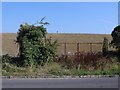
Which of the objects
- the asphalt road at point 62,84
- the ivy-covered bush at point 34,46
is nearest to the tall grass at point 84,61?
the ivy-covered bush at point 34,46

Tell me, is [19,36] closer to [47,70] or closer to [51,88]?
[47,70]

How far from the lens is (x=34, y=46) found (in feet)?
87.6

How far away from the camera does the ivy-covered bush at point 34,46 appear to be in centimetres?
2630

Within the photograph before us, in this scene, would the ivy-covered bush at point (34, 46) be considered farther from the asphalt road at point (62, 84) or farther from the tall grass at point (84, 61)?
the asphalt road at point (62, 84)

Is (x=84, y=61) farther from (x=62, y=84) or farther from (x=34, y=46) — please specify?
(x=62, y=84)

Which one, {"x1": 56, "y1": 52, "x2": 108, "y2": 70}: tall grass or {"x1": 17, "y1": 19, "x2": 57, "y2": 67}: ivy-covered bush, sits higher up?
{"x1": 17, "y1": 19, "x2": 57, "y2": 67}: ivy-covered bush

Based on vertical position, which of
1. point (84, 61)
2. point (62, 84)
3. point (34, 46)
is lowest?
point (62, 84)

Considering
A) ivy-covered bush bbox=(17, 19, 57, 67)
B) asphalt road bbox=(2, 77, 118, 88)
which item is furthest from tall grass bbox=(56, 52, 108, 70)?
asphalt road bbox=(2, 77, 118, 88)

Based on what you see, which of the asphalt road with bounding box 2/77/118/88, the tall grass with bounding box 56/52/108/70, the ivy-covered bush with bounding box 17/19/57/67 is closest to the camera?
the asphalt road with bounding box 2/77/118/88

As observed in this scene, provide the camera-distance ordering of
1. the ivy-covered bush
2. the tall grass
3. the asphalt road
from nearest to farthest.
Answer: the asphalt road
the ivy-covered bush
the tall grass

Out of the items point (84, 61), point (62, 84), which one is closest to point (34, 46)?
point (84, 61)

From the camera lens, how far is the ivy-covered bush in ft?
86.3

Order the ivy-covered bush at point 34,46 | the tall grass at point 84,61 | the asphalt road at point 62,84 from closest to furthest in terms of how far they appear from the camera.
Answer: the asphalt road at point 62,84, the ivy-covered bush at point 34,46, the tall grass at point 84,61

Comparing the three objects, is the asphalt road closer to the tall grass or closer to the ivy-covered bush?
the tall grass
